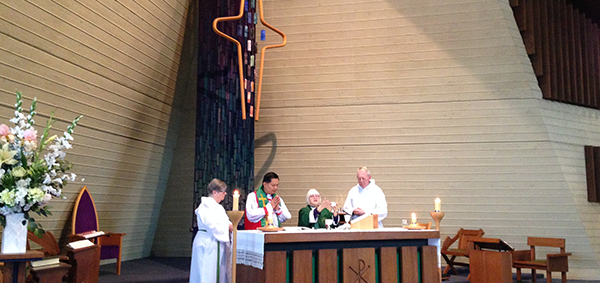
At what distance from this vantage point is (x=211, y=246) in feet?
15.5

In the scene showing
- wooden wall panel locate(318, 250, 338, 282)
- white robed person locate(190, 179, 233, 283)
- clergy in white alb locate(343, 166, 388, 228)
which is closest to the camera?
Answer: wooden wall panel locate(318, 250, 338, 282)

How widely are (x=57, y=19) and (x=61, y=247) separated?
2775mm

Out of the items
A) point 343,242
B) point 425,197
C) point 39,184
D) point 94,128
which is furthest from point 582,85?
point 39,184

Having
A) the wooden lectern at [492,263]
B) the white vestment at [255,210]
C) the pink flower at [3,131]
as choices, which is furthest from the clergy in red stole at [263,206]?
the pink flower at [3,131]

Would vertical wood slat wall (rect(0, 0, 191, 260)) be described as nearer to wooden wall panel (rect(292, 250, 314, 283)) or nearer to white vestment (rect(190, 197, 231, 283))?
white vestment (rect(190, 197, 231, 283))

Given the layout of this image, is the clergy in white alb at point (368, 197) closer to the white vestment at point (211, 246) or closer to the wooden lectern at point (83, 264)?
the white vestment at point (211, 246)

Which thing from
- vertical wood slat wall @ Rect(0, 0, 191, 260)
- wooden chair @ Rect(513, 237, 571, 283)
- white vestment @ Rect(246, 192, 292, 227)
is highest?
vertical wood slat wall @ Rect(0, 0, 191, 260)

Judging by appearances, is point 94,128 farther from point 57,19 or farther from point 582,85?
point 582,85

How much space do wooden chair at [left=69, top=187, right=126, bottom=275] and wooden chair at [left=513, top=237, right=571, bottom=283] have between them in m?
5.07

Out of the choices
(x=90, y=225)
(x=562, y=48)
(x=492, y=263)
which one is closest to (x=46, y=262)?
(x=90, y=225)

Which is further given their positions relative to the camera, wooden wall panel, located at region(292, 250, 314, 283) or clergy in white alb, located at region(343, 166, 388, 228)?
clergy in white alb, located at region(343, 166, 388, 228)

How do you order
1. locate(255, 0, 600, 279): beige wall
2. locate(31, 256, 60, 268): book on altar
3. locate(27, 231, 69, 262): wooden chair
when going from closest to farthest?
locate(31, 256, 60, 268): book on altar < locate(27, 231, 69, 262): wooden chair < locate(255, 0, 600, 279): beige wall

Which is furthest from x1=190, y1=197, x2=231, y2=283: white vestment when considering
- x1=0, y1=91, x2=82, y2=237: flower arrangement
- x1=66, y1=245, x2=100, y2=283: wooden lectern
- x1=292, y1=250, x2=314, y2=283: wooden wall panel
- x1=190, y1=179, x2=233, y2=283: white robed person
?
x1=0, y1=91, x2=82, y2=237: flower arrangement

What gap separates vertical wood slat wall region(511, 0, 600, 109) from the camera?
7422mm
